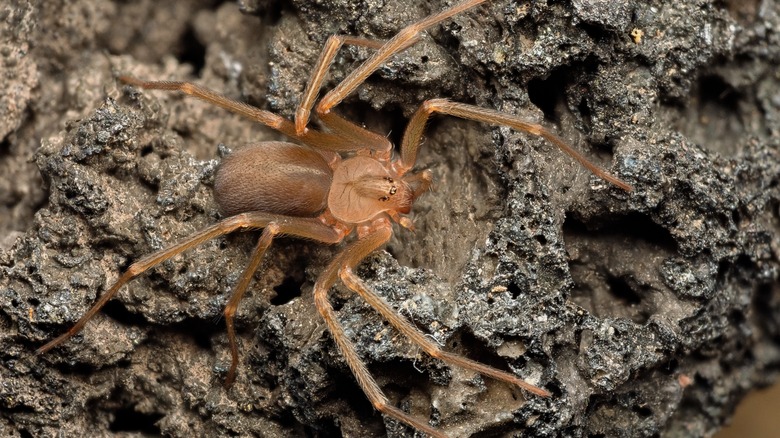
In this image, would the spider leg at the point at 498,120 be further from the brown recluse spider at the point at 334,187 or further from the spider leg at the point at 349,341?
the spider leg at the point at 349,341

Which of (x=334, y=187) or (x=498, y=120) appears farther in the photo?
(x=334, y=187)

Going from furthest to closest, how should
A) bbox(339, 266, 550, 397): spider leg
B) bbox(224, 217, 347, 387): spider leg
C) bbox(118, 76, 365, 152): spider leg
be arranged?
bbox(118, 76, 365, 152): spider leg → bbox(224, 217, 347, 387): spider leg → bbox(339, 266, 550, 397): spider leg

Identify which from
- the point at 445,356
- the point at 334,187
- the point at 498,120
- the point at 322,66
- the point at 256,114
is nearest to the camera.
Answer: the point at 445,356

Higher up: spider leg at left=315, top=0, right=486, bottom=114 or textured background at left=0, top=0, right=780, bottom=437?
spider leg at left=315, top=0, right=486, bottom=114

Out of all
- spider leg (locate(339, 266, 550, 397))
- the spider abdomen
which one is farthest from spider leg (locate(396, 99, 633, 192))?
spider leg (locate(339, 266, 550, 397))

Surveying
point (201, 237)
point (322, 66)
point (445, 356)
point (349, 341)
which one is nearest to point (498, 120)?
point (322, 66)

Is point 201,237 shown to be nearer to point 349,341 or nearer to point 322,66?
point 349,341

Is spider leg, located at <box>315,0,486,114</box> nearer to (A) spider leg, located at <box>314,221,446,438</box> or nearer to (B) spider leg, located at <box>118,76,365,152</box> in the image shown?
(B) spider leg, located at <box>118,76,365,152</box>

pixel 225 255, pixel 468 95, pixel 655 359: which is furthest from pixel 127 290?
pixel 655 359

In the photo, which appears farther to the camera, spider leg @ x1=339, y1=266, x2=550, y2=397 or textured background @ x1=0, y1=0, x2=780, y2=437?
textured background @ x1=0, y1=0, x2=780, y2=437
